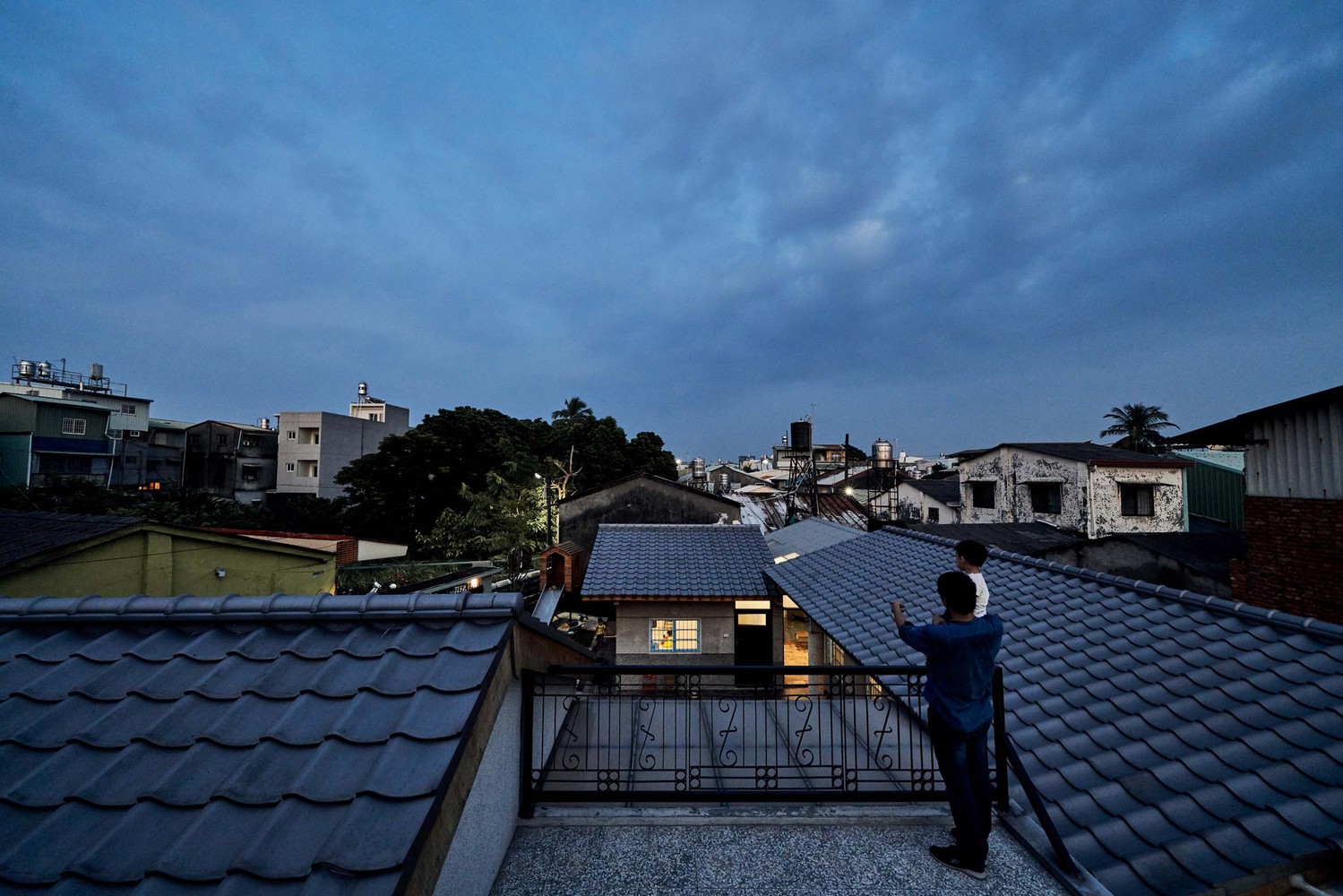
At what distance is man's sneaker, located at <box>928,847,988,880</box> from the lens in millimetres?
3275

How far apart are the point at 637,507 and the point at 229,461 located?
45.5 m

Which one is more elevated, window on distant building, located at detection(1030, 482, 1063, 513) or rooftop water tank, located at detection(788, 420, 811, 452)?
rooftop water tank, located at detection(788, 420, 811, 452)

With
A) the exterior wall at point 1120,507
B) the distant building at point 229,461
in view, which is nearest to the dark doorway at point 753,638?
the exterior wall at point 1120,507

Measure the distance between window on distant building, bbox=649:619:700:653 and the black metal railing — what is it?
6316 millimetres

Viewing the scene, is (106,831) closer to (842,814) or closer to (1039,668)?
(842,814)

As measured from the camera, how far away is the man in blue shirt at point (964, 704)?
3.19 meters

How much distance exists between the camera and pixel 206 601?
2.94 m

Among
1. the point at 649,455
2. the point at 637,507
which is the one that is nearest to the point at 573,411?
the point at 649,455

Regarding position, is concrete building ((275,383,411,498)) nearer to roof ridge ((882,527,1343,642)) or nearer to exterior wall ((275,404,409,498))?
exterior wall ((275,404,409,498))

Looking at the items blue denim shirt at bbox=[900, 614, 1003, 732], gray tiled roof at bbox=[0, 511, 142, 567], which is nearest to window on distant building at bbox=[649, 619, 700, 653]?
blue denim shirt at bbox=[900, 614, 1003, 732]

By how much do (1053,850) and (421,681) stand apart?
4287mm

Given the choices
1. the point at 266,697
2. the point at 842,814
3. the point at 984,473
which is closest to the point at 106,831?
the point at 266,697

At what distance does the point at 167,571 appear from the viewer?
511 inches

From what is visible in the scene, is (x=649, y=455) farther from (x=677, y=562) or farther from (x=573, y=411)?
(x=677, y=562)
